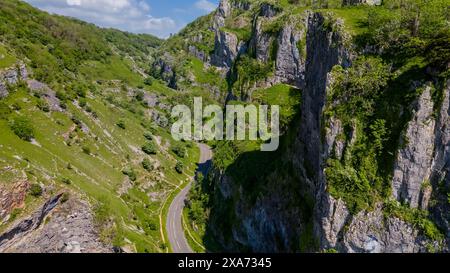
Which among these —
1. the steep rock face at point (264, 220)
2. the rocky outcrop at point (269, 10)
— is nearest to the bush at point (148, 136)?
the steep rock face at point (264, 220)

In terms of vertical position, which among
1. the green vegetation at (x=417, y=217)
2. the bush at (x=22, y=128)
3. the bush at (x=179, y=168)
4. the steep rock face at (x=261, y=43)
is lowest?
the bush at (x=179, y=168)

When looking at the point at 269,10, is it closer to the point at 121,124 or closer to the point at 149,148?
the point at 121,124

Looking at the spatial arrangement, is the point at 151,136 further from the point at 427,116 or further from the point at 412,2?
the point at 427,116

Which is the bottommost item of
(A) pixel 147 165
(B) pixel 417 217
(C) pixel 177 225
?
(C) pixel 177 225

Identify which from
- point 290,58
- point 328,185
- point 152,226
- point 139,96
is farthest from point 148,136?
point 328,185

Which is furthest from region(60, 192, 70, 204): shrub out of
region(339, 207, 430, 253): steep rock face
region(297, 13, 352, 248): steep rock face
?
region(339, 207, 430, 253): steep rock face

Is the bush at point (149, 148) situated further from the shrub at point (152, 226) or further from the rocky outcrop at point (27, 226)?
the rocky outcrop at point (27, 226)

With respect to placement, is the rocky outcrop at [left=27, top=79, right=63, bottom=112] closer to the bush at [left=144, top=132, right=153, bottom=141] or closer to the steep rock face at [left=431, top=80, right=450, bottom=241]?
the bush at [left=144, top=132, right=153, bottom=141]
